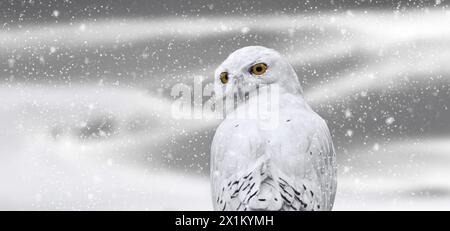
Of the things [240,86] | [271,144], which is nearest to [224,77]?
[240,86]

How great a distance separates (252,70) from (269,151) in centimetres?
23

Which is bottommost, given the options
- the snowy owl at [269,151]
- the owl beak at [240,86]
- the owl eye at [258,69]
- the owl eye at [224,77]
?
the snowy owl at [269,151]

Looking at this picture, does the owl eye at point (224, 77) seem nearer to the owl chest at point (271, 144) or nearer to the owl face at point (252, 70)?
the owl face at point (252, 70)

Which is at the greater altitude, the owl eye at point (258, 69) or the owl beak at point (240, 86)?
the owl eye at point (258, 69)

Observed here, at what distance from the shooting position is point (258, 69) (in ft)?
5.59

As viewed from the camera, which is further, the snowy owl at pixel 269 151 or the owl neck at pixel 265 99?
the owl neck at pixel 265 99

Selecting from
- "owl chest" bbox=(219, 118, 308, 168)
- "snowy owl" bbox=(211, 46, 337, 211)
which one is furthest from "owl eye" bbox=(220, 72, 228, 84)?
"owl chest" bbox=(219, 118, 308, 168)

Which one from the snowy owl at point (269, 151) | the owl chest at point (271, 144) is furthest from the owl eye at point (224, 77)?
the owl chest at point (271, 144)

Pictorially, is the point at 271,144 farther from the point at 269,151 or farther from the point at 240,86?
the point at 240,86

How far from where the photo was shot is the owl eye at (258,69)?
1.70 m

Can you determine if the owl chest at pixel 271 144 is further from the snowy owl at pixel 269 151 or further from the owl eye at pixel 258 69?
the owl eye at pixel 258 69

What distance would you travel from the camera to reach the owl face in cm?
170

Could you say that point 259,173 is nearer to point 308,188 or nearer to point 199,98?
point 308,188
